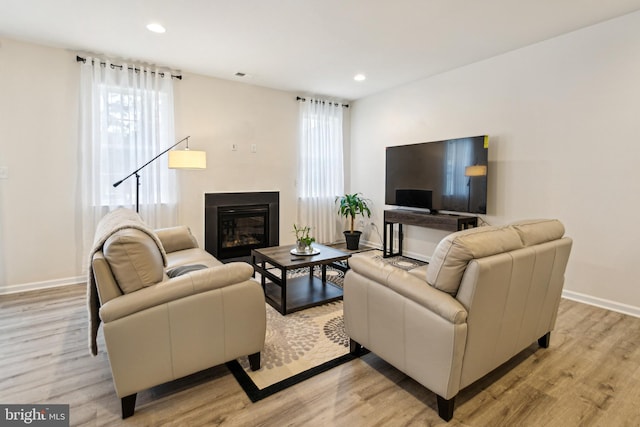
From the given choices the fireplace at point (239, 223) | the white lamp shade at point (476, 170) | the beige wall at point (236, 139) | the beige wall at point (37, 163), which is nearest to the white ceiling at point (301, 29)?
the beige wall at point (37, 163)

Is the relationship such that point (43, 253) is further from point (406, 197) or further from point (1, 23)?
point (406, 197)

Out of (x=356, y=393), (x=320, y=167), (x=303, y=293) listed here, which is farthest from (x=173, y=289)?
(x=320, y=167)

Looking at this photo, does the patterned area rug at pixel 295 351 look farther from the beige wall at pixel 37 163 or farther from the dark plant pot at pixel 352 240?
the beige wall at pixel 37 163

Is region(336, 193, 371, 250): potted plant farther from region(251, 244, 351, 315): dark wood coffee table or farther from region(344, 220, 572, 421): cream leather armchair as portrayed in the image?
region(344, 220, 572, 421): cream leather armchair

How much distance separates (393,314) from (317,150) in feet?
13.6

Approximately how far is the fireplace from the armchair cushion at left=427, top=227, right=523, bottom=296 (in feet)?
11.8

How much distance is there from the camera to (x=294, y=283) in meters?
3.65

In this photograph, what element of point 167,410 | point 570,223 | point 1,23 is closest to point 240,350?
point 167,410

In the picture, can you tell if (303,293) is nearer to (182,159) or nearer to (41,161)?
(182,159)

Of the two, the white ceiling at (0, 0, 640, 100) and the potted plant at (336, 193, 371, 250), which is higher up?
the white ceiling at (0, 0, 640, 100)

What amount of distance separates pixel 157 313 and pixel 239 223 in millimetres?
3326

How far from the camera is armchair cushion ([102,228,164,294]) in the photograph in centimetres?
168

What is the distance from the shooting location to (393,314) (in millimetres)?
1854

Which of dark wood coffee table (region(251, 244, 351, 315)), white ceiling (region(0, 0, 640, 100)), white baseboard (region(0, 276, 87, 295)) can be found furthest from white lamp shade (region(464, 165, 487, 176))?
white baseboard (region(0, 276, 87, 295))
